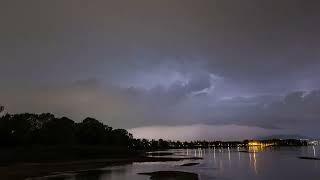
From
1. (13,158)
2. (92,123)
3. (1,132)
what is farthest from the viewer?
(92,123)

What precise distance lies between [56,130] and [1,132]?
27.6 metres

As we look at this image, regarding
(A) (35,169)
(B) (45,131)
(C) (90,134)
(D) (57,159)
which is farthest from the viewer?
(C) (90,134)

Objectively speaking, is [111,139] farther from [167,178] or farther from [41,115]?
[167,178]

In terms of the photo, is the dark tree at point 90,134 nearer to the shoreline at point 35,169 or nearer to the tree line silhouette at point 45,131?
the tree line silhouette at point 45,131

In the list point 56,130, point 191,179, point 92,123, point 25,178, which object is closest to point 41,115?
point 56,130

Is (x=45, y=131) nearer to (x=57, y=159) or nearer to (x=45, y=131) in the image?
(x=45, y=131)

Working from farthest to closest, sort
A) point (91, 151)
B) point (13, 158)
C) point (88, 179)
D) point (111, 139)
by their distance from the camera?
point (111, 139)
point (91, 151)
point (13, 158)
point (88, 179)

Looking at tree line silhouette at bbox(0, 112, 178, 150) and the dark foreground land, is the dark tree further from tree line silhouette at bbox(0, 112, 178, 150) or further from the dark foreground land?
the dark foreground land

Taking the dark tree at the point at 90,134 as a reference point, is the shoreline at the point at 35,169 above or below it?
below

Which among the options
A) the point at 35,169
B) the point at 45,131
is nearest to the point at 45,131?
the point at 45,131

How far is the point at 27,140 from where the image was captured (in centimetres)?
11919

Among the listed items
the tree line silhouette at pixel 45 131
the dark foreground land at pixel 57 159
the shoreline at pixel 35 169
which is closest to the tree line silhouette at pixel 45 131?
the tree line silhouette at pixel 45 131

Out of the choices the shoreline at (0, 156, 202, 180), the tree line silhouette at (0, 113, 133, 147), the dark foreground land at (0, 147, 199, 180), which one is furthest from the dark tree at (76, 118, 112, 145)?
the shoreline at (0, 156, 202, 180)

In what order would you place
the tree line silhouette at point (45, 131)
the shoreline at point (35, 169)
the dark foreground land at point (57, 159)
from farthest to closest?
the tree line silhouette at point (45, 131) < the dark foreground land at point (57, 159) < the shoreline at point (35, 169)
